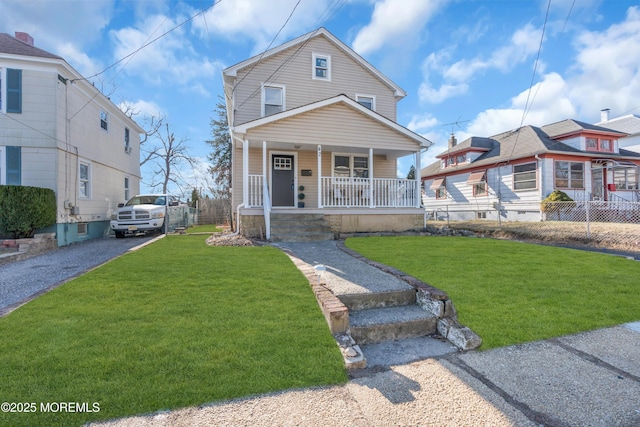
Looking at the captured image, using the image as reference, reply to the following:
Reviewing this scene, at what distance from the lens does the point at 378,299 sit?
4.05 m

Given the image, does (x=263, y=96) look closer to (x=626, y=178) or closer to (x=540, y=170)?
(x=540, y=170)

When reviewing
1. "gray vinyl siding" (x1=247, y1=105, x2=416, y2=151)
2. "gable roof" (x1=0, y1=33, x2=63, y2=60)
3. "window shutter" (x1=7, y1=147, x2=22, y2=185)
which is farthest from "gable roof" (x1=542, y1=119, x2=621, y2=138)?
"window shutter" (x1=7, y1=147, x2=22, y2=185)

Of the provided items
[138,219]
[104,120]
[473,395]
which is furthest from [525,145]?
[104,120]

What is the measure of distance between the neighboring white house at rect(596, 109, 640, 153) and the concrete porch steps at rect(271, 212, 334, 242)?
88.2ft

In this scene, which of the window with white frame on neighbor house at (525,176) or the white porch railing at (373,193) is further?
the window with white frame on neighbor house at (525,176)

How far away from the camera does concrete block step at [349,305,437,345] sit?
3.38 metres

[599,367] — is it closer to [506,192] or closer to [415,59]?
[415,59]

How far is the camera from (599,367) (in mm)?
2793

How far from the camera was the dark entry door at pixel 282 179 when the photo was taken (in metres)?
11.9

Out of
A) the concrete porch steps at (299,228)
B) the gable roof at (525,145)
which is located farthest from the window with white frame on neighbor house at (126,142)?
the gable roof at (525,145)

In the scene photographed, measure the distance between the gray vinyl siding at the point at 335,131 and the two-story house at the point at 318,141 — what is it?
0.03 m

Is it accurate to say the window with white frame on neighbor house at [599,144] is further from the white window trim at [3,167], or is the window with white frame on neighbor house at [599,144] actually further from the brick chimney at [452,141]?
the white window trim at [3,167]

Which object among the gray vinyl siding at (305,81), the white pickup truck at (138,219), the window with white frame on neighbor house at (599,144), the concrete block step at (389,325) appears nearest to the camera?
the concrete block step at (389,325)

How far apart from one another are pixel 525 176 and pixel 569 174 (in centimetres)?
229
